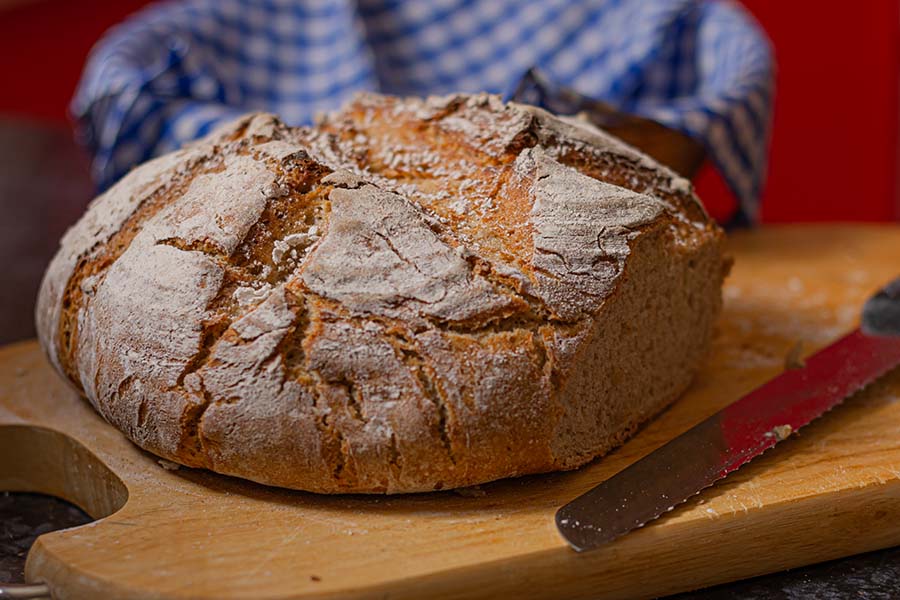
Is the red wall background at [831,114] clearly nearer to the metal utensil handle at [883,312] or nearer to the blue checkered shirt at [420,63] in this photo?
the blue checkered shirt at [420,63]

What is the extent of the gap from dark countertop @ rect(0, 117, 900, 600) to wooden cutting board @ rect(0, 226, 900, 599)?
22 mm

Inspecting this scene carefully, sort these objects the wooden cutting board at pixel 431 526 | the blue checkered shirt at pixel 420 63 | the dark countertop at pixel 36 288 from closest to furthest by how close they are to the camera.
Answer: the wooden cutting board at pixel 431 526, the dark countertop at pixel 36 288, the blue checkered shirt at pixel 420 63

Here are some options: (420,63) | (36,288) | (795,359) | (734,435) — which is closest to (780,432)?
(734,435)

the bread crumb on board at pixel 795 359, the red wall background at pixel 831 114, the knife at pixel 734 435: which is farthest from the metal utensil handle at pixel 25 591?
the red wall background at pixel 831 114

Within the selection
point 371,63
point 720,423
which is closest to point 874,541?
point 720,423

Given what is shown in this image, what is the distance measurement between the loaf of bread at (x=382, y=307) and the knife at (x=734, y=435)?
0.09 metres

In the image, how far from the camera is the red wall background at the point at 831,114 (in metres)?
4.16

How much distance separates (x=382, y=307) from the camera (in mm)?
1210

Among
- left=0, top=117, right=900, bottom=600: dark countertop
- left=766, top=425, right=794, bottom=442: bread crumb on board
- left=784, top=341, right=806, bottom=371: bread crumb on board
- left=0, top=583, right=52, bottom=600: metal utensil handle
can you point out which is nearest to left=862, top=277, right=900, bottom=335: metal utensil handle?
left=784, top=341, right=806, bottom=371: bread crumb on board

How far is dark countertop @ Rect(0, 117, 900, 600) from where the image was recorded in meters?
1.20

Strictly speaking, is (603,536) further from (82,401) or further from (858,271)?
(858,271)

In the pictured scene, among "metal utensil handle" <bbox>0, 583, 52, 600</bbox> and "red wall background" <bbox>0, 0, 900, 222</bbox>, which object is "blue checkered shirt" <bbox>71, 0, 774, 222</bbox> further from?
"metal utensil handle" <bbox>0, 583, 52, 600</bbox>

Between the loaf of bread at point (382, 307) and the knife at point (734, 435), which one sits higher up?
the loaf of bread at point (382, 307)

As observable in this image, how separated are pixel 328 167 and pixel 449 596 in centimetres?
64
